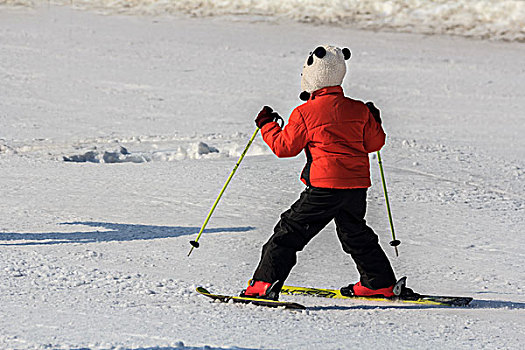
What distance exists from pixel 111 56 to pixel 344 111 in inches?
406

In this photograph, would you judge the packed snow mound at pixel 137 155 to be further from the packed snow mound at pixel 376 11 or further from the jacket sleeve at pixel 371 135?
the packed snow mound at pixel 376 11

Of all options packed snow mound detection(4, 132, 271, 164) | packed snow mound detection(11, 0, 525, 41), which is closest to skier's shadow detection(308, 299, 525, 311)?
packed snow mound detection(4, 132, 271, 164)

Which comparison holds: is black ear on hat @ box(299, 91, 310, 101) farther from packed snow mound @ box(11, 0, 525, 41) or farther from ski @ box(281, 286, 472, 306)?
packed snow mound @ box(11, 0, 525, 41)

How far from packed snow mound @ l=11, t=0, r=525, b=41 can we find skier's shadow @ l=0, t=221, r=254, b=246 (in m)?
13.0

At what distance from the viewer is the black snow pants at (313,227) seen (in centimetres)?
396

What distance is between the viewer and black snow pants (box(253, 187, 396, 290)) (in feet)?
13.0

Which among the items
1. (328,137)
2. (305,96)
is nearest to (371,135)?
(328,137)

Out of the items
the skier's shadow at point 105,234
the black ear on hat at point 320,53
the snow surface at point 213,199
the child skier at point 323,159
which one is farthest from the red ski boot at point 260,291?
the skier's shadow at point 105,234

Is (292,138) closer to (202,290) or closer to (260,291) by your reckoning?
(260,291)

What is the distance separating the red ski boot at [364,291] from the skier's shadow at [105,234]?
135 centimetres

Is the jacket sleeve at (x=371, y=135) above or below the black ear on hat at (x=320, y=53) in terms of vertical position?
below

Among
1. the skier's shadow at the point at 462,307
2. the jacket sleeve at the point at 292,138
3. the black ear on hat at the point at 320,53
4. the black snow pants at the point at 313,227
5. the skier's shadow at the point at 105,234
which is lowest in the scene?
the skier's shadow at the point at 105,234

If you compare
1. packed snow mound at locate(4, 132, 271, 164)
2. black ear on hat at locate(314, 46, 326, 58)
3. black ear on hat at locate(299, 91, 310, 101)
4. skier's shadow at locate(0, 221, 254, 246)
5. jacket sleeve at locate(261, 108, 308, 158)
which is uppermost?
black ear on hat at locate(314, 46, 326, 58)

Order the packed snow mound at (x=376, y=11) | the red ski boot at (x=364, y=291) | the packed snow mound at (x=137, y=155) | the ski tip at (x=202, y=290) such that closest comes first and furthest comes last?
the ski tip at (x=202, y=290), the red ski boot at (x=364, y=291), the packed snow mound at (x=137, y=155), the packed snow mound at (x=376, y=11)
